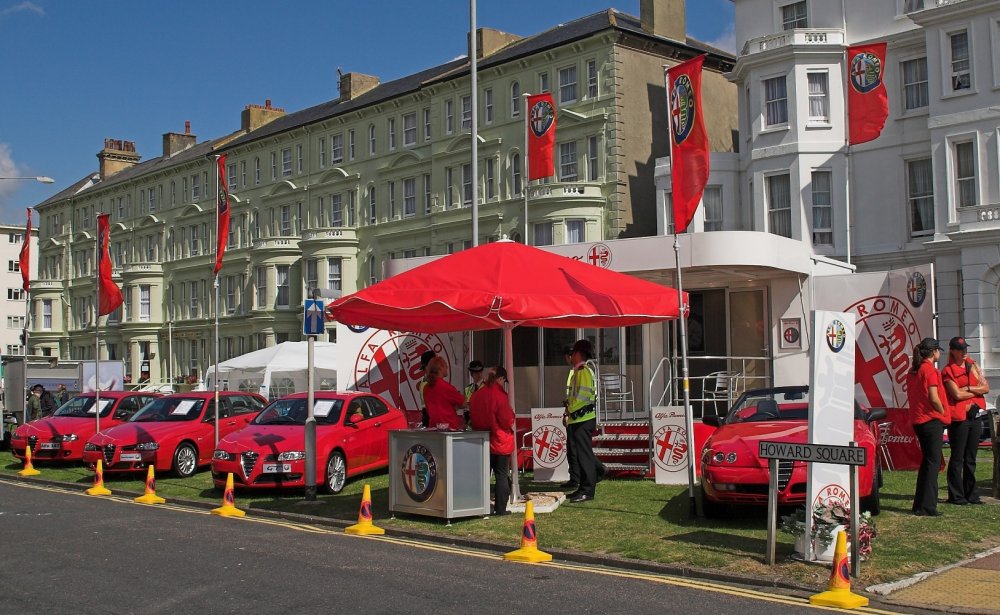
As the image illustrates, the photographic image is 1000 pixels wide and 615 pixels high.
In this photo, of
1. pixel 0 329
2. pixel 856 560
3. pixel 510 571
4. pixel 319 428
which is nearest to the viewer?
pixel 856 560

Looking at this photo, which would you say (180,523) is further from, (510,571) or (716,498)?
(716,498)

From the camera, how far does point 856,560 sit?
892 centimetres

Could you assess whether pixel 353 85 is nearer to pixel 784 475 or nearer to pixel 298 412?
pixel 298 412

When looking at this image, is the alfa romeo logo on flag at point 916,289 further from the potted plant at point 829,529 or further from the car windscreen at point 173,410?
the car windscreen at point 173,410

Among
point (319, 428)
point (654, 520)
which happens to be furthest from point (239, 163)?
point (654, 520)

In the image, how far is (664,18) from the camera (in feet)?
143

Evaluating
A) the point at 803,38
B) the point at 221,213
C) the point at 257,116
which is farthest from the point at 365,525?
the point at 257,116

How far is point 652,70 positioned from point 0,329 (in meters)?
79.7

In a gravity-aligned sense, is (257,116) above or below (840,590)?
above

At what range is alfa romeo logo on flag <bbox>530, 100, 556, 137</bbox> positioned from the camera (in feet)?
88.9

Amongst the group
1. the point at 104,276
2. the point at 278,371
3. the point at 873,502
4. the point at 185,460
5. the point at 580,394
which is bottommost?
the point at 185,460

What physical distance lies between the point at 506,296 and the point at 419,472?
2410 mm

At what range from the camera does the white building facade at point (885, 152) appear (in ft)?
102

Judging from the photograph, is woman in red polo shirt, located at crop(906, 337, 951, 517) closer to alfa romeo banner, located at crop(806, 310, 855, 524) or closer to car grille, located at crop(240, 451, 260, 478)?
alfa romeo banner, located at crop(806, 310, 855, 524)
